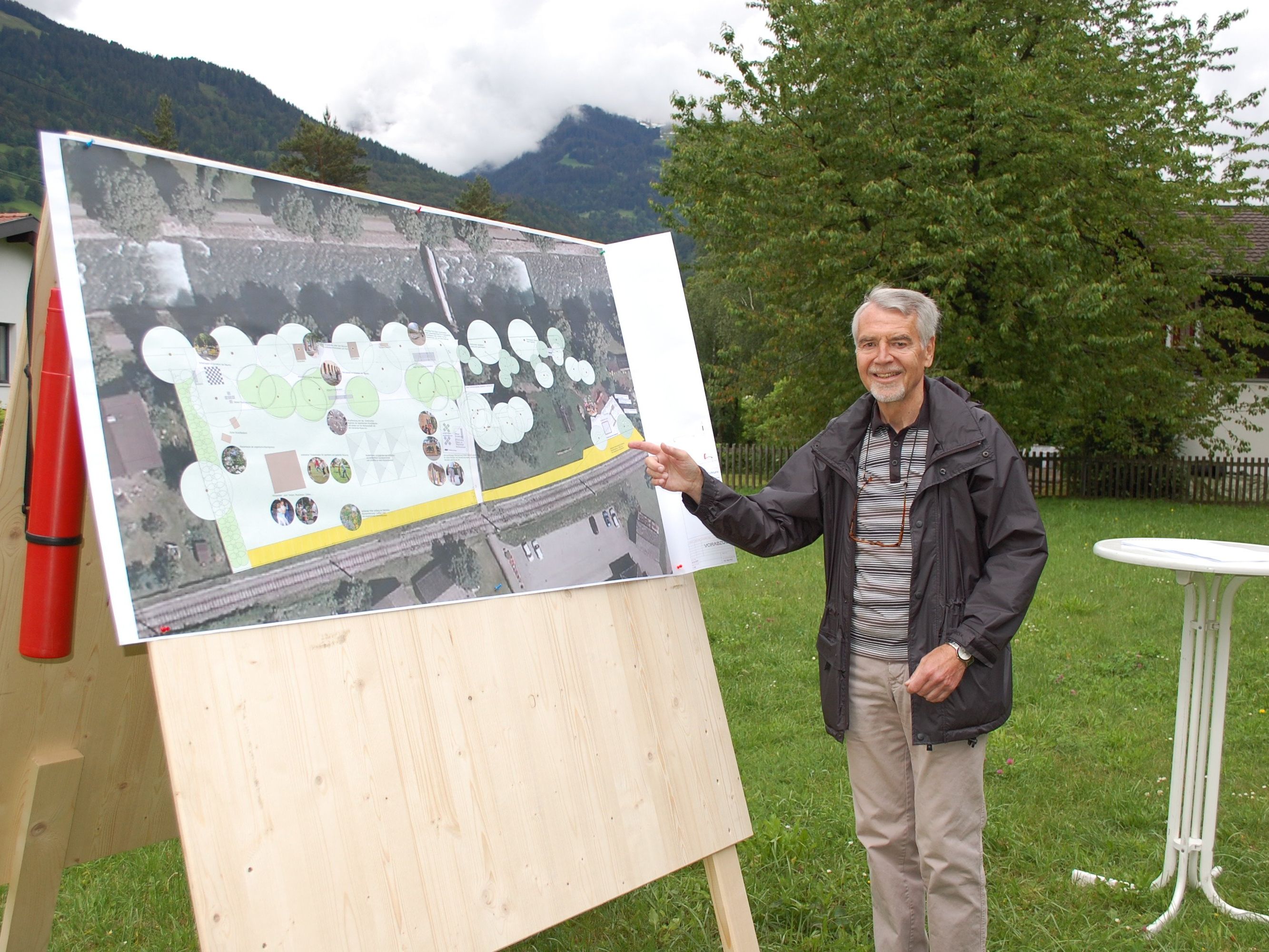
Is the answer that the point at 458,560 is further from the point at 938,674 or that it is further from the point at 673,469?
the point at 938,674

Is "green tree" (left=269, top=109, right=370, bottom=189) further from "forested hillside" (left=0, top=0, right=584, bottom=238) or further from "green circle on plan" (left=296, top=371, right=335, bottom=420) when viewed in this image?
"green circle on plan" (left=296, top=371, right=335, bottom=420)

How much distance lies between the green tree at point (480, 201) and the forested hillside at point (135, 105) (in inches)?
738

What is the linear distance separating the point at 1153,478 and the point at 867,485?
59.5ft

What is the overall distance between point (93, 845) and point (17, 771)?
317 millimetres

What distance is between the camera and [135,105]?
109 metres

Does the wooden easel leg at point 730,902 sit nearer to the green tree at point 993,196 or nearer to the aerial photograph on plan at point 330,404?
the aerial photograph on plan at point 330,404

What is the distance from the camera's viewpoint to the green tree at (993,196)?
1338cm

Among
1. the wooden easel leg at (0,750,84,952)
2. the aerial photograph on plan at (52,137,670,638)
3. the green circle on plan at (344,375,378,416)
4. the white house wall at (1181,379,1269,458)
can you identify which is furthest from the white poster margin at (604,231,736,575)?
the white house wall at (1181,379,1269,458)

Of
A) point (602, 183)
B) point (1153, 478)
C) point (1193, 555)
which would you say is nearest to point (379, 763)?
point (1193, 555)

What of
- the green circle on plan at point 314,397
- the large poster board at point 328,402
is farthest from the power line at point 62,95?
the green circle on plan at point 314,397

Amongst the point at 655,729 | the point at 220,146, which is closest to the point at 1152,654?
the point at 655,729

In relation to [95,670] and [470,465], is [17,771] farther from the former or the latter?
[470,465]

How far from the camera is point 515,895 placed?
197 centimetres

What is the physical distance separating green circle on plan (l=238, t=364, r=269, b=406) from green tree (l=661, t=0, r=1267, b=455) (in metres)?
12.5
